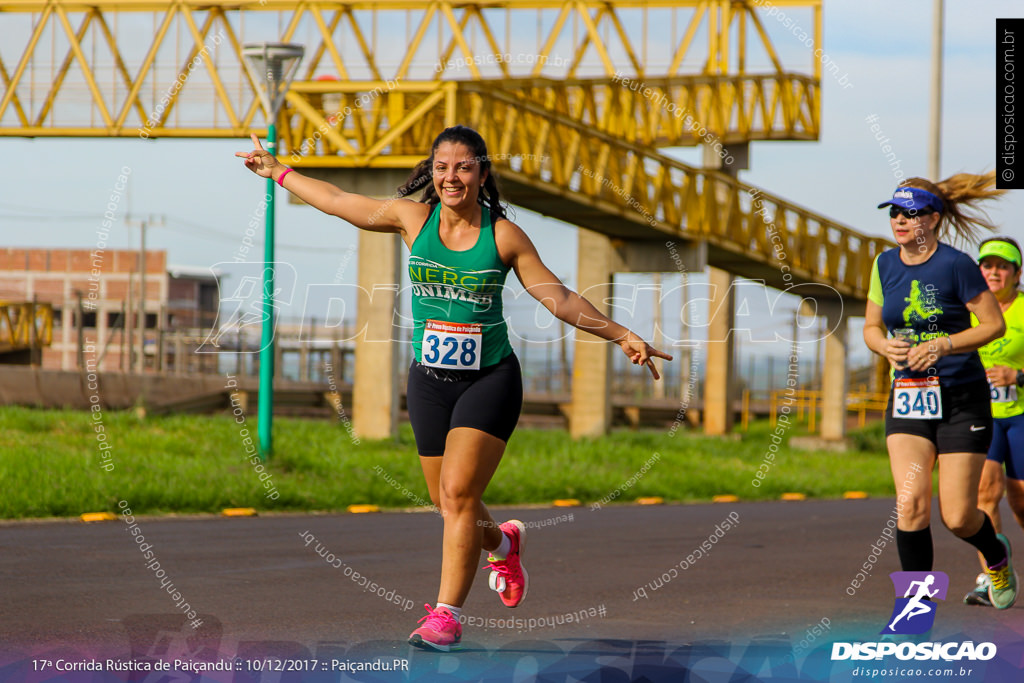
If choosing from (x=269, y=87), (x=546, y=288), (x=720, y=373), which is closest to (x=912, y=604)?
(x=546, y=288)

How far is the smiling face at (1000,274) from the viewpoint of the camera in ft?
27.4

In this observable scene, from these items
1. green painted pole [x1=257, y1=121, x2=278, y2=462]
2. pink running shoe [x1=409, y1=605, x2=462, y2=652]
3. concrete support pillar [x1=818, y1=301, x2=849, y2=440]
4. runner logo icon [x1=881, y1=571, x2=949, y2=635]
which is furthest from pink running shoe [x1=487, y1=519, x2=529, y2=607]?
concrete support pillar [x1=818, y1=301, x2=849, y2=440]

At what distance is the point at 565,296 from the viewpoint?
5.95m

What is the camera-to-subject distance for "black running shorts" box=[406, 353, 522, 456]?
19.6ft

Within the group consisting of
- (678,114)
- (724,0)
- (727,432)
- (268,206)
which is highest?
(724,0)

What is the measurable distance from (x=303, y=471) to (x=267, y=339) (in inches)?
86.0

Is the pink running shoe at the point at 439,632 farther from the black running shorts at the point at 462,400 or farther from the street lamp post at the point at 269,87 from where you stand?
the street lamp post at the point at 269,87

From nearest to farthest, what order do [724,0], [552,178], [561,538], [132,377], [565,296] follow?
[565,296]
[561,538]
[552,178]
[132,377]
[724,0]

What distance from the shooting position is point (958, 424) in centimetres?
685

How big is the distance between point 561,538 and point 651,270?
1486 cm

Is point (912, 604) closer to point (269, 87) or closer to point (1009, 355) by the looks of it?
point (1009, 355)

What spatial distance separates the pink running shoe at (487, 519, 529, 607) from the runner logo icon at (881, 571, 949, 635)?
182cm

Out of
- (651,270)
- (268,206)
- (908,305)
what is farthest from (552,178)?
(908,305)

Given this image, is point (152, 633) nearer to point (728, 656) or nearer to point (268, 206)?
point (728, 656)
